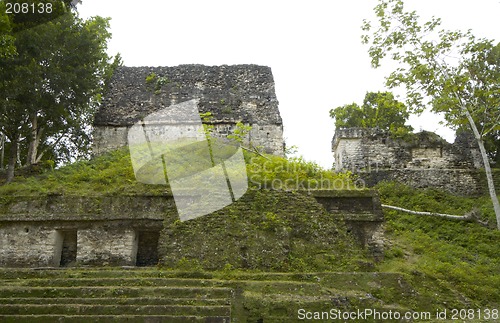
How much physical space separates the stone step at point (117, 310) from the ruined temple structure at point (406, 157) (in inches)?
383

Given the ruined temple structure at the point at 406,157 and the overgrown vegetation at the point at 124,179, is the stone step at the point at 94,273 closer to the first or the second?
the overgrown vegetation at the point at 124,179

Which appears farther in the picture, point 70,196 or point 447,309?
point 70,196

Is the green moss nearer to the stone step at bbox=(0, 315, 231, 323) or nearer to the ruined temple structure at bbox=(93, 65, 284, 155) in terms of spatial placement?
the stone step at bbox=(0, 315, 231, 323)

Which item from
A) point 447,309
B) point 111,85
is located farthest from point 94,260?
point 111,85

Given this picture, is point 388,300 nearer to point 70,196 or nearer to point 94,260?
point 94,260

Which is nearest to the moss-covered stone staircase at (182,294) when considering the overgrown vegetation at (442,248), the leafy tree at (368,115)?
the overgrown vegetation at (442,248)

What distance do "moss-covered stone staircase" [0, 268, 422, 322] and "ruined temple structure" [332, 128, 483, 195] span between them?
804 cm

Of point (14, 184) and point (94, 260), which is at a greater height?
point (14, 184)

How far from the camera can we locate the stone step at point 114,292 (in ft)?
25.2

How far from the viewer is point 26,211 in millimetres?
9961

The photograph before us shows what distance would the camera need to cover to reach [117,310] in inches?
287

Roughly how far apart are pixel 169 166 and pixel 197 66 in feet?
24.2

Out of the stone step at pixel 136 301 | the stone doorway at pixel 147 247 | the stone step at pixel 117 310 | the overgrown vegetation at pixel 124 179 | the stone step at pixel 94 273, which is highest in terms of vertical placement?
the overgrown vegetation at pixel 124 179

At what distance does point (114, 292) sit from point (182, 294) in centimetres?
113
